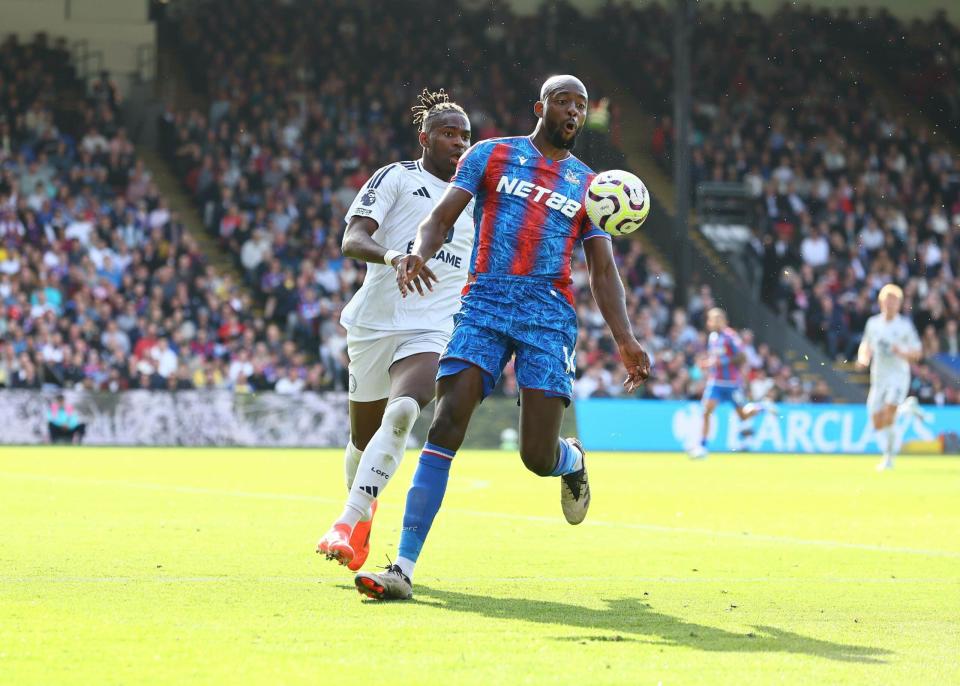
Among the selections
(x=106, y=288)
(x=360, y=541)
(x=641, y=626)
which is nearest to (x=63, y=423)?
(x=106, y=288)

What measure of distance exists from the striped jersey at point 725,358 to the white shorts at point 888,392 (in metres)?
2.57

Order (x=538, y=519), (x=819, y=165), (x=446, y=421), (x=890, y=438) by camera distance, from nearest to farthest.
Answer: (x=446, y=421) → (x=538, y=519) → (x=890, y=438) → (x=819, y=165)

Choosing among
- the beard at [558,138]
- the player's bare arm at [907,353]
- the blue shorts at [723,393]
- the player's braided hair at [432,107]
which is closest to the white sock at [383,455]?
the beard at [558,138]

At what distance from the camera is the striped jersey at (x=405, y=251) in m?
8.25

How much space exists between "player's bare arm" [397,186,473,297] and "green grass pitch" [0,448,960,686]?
4.64ft

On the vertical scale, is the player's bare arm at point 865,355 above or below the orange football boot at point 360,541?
above

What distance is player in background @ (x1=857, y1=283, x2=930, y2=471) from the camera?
21.4 metres

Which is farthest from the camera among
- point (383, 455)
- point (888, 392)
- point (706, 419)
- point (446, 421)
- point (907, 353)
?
point (706, 419)

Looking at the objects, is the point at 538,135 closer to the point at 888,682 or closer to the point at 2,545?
the point at 888,682

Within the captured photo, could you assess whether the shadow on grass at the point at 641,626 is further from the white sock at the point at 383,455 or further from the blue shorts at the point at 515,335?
the blue shorts at the point at 515,335

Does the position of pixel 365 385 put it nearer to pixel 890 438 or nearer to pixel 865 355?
pixel 865 355

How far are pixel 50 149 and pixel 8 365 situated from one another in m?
6.95

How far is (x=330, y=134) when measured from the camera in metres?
33.2

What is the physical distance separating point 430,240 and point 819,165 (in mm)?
28861
